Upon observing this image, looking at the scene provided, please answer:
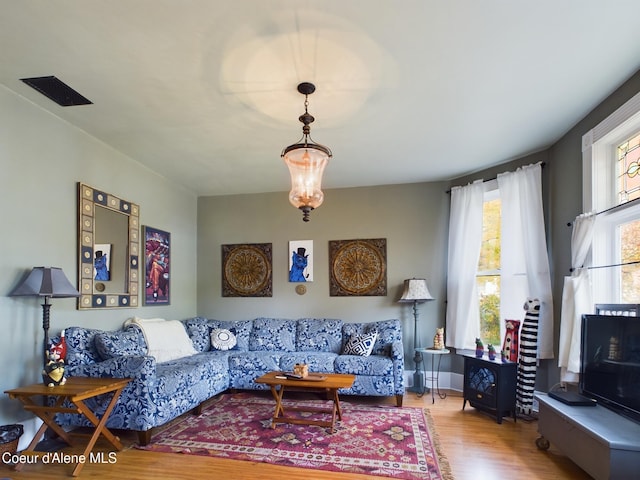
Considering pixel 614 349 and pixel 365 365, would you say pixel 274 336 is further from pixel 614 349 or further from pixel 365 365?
pixel 614 349

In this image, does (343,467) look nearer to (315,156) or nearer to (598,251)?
(315,156)

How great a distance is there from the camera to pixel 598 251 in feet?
10.8

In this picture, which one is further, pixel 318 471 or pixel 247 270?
pixel 247 270

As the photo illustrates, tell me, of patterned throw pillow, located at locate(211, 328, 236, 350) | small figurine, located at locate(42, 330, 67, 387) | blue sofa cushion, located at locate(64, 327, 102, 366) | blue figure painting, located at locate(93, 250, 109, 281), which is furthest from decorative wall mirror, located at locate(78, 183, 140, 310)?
patterned throw pillow, located at locate(211, 328, 236, 350)

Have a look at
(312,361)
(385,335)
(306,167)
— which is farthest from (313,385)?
(306,167)

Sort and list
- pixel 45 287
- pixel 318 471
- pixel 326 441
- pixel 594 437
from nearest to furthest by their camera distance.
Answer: pixel 594 437 → pixel 318 471 → pixel 45 287 → pixel 326 441

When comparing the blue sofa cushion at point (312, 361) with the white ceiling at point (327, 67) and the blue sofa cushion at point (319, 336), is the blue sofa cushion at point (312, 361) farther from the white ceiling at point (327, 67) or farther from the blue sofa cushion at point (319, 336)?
the white ceiling at point (327, 67)

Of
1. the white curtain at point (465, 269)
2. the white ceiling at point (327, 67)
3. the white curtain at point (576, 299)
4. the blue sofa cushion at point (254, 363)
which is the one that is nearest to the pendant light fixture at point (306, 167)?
the white ceiling at point (327, 67)

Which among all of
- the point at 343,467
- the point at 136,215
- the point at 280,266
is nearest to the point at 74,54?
the point at 136,215

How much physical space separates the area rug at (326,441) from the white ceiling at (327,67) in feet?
8.76

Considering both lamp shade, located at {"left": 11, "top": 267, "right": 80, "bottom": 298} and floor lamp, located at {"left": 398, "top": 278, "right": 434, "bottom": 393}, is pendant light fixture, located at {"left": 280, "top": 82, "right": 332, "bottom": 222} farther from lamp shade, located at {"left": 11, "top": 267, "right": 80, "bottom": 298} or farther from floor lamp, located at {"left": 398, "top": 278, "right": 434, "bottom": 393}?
floor lamp, located at {"left": 398, "top": 278, "right": 434, "bottom": 393}

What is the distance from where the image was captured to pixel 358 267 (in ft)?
Result: 18.0

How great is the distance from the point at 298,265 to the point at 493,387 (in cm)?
287

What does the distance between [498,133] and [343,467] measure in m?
3.14
